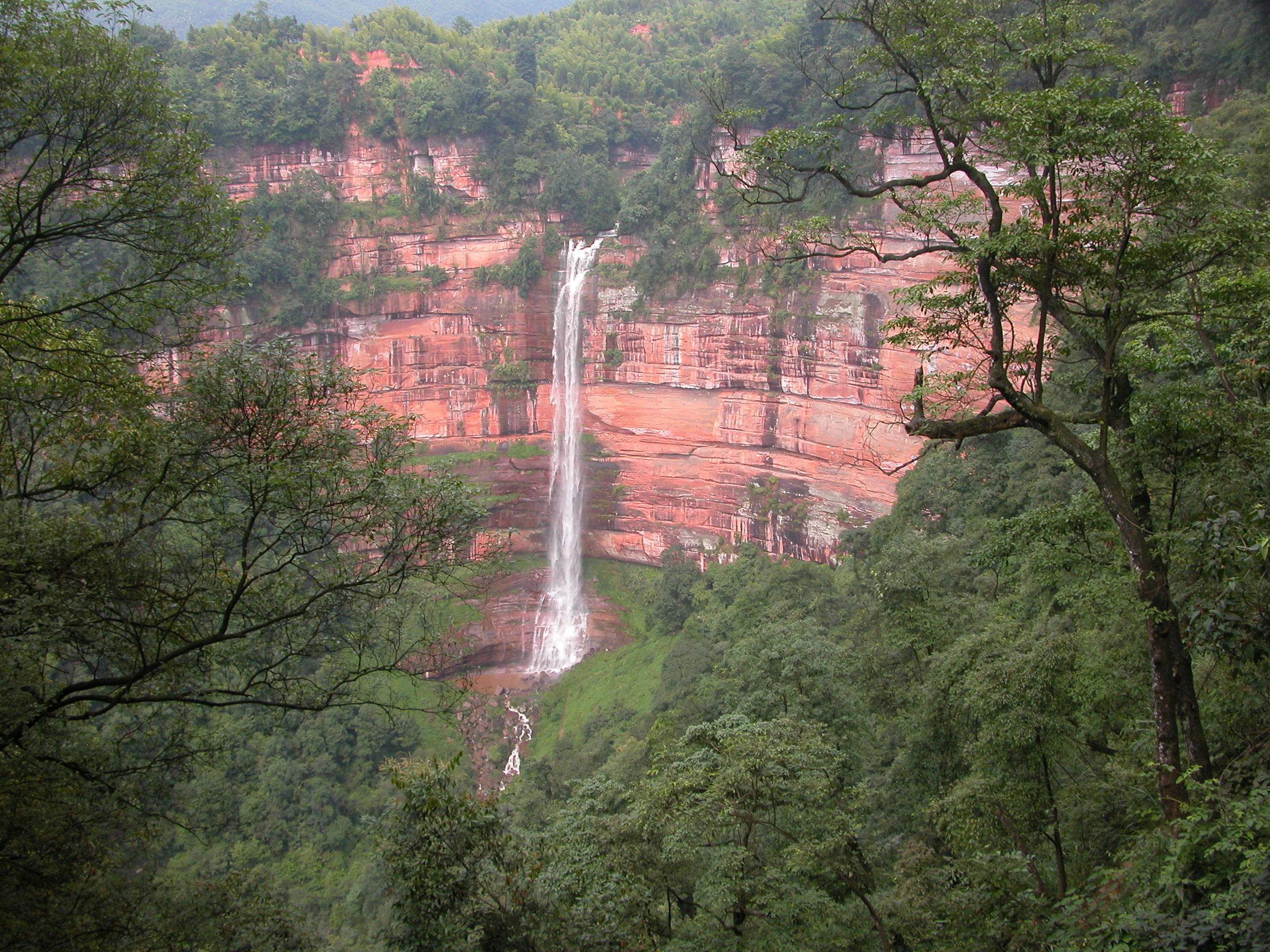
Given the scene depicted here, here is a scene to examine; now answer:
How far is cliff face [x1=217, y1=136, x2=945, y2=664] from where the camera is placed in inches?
941

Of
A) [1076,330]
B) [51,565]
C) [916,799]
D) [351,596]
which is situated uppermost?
[1076,330]

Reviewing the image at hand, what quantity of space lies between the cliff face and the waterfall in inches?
14.3

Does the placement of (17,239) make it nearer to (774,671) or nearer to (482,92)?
(774,671)

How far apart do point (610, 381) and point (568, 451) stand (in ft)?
8.95

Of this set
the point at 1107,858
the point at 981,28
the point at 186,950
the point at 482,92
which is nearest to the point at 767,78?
the point at 482,92

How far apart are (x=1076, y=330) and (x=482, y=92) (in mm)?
27475

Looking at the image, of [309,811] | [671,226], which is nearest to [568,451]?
[671,226]

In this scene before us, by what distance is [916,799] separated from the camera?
9008mm

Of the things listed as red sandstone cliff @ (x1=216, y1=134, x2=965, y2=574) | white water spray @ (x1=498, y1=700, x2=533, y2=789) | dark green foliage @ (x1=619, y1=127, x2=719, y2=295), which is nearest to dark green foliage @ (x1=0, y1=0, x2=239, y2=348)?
white water spray @ (x1=498, y1=700, x2=533, y2=789)

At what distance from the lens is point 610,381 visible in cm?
2730

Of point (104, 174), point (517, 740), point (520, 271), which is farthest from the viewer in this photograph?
point (520, 271)

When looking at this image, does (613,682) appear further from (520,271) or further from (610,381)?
(520,271)

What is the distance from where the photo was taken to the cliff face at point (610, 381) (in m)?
23.9

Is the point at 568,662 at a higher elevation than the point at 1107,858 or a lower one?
lower
